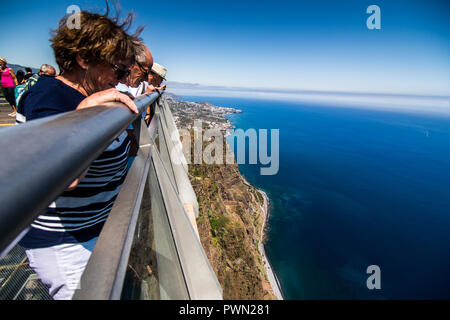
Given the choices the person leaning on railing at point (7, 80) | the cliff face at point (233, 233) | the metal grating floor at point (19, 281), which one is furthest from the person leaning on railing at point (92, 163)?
the cliff face at point (233, 233)

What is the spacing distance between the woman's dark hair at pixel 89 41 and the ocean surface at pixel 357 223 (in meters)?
40.4

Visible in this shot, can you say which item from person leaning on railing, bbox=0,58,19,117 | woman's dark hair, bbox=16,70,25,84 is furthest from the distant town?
person leaning on railing, bbox=0,58,19,117

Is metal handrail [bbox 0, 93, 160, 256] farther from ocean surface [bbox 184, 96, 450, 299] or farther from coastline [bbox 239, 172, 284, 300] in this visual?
ocean surface [bbox 184, 96, 450, 299]

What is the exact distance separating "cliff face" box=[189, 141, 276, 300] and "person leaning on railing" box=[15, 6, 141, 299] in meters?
18.9

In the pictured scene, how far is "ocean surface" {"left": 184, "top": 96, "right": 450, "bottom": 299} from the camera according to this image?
3716cm

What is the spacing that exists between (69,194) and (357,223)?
59.6 meters

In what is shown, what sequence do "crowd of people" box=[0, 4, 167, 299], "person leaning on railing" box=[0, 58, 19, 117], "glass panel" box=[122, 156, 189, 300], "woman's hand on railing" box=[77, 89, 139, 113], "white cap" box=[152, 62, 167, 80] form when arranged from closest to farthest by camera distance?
"glass panel" box=[122, 156, 189, 300], "woman's hand on railing" box=[77, 89, 139, 113], "crowd of people" box=[0, 4, 167, 299], "white cap" box=[152, 62, 167, 80], "person leaning on railing" box=[0, 58, 19, 117]

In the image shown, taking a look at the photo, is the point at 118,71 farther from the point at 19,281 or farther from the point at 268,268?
the point at 268,268

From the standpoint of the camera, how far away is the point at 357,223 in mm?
49875

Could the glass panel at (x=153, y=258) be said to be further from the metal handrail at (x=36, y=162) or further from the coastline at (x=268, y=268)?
the coastline at (x=268, y=268)

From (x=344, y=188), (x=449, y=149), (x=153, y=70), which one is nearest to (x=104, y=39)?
(x=153, y=70)

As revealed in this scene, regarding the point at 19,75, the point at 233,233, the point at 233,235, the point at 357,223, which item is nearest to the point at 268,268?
the point at 233,235
